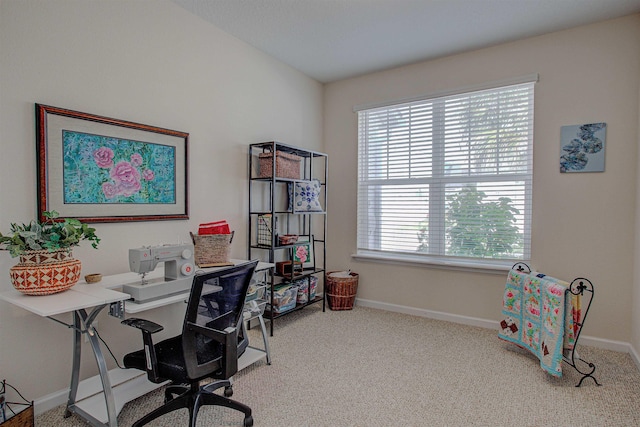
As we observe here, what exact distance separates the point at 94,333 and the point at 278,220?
2130 mm

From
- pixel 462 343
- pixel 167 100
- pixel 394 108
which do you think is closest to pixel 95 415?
pixel 167 100

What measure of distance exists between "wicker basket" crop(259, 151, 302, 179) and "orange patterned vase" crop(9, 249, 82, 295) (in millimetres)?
1770

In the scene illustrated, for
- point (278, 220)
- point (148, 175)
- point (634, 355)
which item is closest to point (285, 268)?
point (278, 220)

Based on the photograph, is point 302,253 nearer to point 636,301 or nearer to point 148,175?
point 148,175

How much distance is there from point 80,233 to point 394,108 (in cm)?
317

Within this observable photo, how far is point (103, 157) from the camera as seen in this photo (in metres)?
2.26

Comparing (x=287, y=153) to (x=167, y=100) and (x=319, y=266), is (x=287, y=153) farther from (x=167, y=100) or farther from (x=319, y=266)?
(x=319, y=266)

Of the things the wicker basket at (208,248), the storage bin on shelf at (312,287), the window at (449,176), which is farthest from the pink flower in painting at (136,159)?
the window at (449,176)

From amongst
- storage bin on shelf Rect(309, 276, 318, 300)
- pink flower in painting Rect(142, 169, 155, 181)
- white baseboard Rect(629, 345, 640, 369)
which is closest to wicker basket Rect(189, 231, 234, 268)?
pink flower in painting Rect(142, 169, 155, 181)

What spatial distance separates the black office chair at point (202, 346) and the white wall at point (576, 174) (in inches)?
95.8

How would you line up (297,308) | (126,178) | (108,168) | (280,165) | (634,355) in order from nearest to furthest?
1. (108,168)
2. (126,178)
3. (634,355)
4. (280,165)
5. (297,308)

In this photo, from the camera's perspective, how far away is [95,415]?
1.88 meters

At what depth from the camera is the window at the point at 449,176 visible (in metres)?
3.27

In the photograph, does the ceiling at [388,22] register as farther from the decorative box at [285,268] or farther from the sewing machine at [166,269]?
the decorative box at [285,268]
